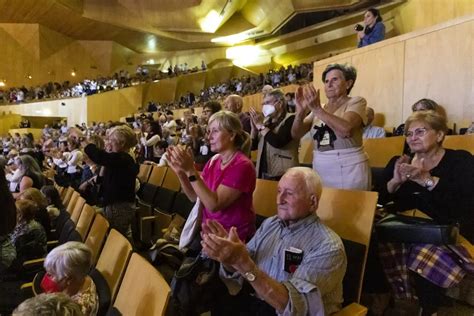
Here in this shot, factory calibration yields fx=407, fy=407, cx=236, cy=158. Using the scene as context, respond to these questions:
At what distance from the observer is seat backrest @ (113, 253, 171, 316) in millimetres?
1212

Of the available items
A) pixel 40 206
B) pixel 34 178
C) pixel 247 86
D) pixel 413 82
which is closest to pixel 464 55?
pixel 413 82

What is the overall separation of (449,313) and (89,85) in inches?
629

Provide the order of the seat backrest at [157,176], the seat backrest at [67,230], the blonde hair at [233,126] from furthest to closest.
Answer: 1. the seat backrest at [157,176]
2. the seat backrest at [67,230]
3. the blonde hair at [233,126]

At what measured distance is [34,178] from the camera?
3.53 meters

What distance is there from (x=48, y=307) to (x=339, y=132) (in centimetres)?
135

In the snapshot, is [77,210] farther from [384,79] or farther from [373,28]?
[373,28]

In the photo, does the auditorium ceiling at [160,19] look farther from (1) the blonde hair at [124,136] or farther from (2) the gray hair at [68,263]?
(2) the gray hair at [68,263]

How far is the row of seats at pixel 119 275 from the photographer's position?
1.29m

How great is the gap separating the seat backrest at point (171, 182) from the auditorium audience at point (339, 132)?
1.72 m

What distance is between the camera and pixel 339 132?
6.06ft

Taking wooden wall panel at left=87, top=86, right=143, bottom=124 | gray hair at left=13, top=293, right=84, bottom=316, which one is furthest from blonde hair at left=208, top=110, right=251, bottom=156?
wooden wall panel at left=87, top=86, right=143, bottom=124

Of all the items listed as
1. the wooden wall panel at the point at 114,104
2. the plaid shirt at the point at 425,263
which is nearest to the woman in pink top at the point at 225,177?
the plaid shirt at the point at 425,263

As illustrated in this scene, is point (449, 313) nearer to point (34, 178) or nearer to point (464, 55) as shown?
point (464, 55)

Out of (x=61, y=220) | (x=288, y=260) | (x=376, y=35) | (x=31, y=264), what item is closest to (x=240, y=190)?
(x=288, y=260)
